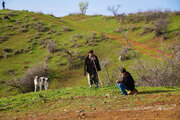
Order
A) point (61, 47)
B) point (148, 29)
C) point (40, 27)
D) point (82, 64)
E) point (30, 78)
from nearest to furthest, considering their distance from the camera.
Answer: point (30, 78), point (82, 64), point (61, 47), point (148, 29), point (40, 27)

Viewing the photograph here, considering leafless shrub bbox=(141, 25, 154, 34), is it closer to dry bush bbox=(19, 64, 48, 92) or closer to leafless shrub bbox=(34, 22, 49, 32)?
leafless shrub bbox=(34, 22, 49, 32)

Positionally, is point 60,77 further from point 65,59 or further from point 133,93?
point 133,93

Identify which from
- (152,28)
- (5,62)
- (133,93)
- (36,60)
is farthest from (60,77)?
(152,28)

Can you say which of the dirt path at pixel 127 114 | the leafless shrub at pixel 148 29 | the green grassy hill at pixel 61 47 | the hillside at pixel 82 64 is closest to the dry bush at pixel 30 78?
the hillside at pixel 82 64

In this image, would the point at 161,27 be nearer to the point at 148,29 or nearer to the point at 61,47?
the point at 148,29

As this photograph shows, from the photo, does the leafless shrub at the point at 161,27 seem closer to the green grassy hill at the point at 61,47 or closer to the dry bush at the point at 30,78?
the green grassy hill at the point at 61,47

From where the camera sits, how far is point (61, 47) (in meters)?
28.6

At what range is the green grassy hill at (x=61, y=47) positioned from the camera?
2086 cm

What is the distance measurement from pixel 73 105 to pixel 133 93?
2.85m

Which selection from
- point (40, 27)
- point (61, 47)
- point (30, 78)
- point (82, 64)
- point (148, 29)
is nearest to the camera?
point (30, 78)

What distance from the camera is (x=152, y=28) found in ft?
102

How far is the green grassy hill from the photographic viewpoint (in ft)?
68.4

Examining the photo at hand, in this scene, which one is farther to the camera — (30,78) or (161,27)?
(161,27)

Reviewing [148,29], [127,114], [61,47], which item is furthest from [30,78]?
[148,29]
